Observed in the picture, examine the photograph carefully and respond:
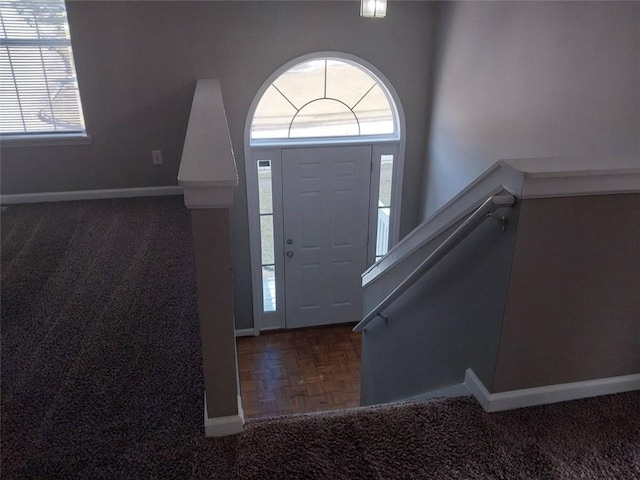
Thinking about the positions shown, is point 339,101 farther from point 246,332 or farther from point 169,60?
point 246,332

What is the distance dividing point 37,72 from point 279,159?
2.02 meters

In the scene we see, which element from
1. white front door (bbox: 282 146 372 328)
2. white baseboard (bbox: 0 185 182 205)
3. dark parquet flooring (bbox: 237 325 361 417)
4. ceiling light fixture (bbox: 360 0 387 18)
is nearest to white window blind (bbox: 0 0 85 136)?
white baseboard (bbox: 0 185 182 205)

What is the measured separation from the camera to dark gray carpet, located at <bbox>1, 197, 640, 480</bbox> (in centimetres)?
166

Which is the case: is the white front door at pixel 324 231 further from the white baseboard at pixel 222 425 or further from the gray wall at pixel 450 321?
the white baseboard at pixel 222 425

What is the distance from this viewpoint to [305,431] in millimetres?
1834

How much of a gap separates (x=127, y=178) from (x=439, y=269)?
2.79 metres

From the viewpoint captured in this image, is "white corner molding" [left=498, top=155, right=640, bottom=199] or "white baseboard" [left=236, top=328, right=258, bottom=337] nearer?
"white corner molding" [left=498, top=155, right=640, bottom=199]

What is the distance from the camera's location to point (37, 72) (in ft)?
13.0

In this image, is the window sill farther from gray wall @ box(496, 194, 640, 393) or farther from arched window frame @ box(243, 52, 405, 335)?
gray wall @ box(496, 194, 640, 393)

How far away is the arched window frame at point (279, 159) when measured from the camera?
4.59 meters

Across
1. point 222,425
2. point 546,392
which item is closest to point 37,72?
point 222,425

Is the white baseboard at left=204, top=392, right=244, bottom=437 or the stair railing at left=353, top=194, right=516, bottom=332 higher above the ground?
the stair railing at left=353, top=194, right=516, bottom=332

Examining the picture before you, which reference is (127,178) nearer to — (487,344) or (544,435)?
(487,344)

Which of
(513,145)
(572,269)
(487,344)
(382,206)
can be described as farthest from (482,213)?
(382,206)
